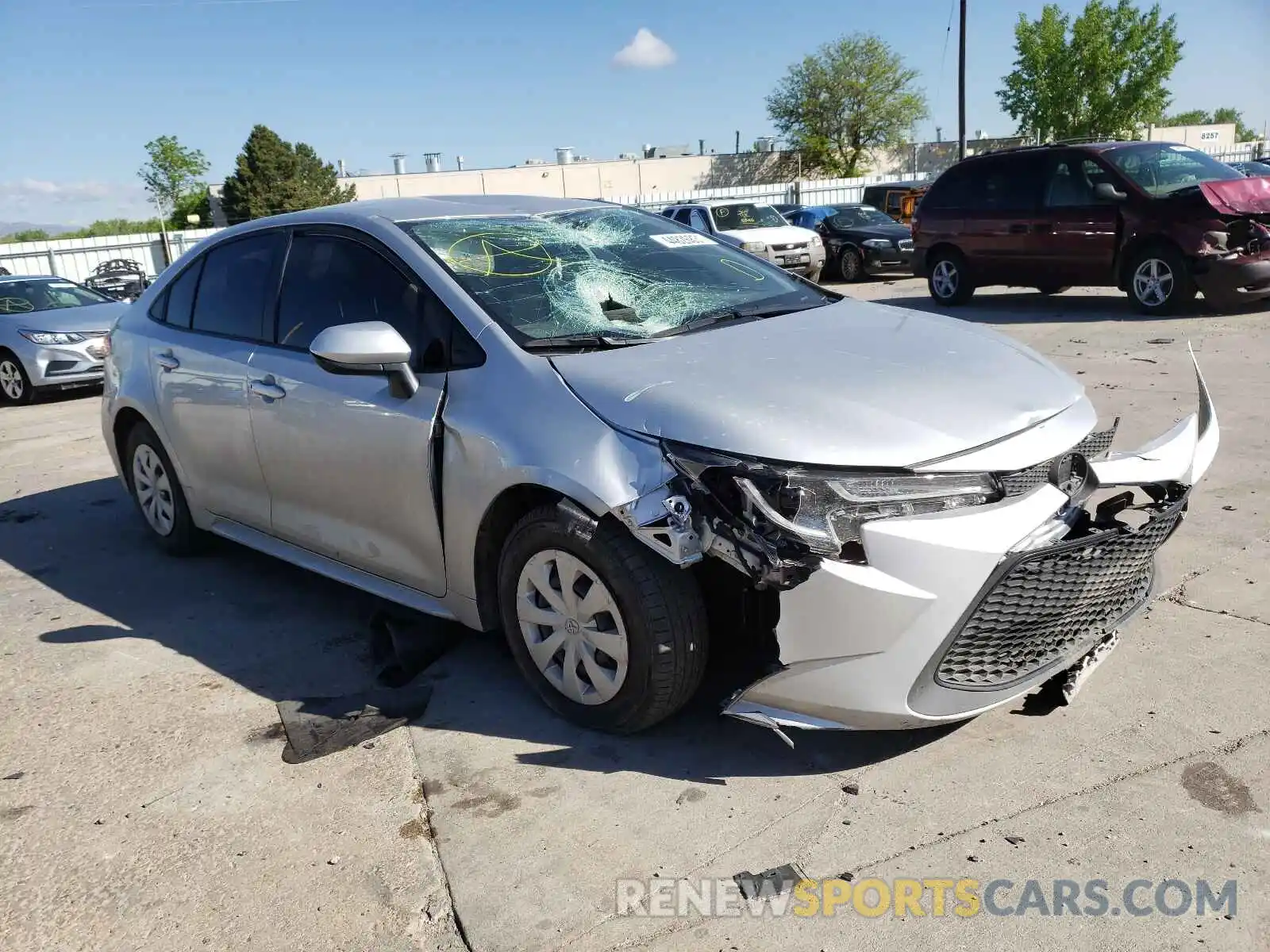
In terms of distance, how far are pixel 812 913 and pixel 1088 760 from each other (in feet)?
3.37

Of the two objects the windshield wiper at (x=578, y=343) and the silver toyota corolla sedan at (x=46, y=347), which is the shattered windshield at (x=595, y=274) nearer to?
the windshield wiper at (x=578, y=343)

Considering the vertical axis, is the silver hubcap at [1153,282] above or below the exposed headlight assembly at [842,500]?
below

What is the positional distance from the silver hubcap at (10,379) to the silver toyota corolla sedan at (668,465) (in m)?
8.35

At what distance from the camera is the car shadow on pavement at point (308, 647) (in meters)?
3.15

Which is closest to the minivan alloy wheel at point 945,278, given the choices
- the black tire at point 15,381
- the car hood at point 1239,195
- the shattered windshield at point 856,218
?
the car hood at point 1239,195

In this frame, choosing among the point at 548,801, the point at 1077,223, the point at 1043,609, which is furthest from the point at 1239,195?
the point at 548,801

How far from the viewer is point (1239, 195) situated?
10.4 metres

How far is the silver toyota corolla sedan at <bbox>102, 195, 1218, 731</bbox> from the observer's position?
268 centimetres

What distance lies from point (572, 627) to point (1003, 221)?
415 inches

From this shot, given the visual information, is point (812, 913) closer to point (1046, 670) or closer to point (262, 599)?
point (1046, 670)

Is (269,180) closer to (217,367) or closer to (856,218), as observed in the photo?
(856,218)

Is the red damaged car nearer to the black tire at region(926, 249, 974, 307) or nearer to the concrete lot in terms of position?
the black tire at region(926, 249, 974, 307)

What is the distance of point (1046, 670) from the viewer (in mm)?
2887

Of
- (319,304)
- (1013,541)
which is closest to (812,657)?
(1013,541)
